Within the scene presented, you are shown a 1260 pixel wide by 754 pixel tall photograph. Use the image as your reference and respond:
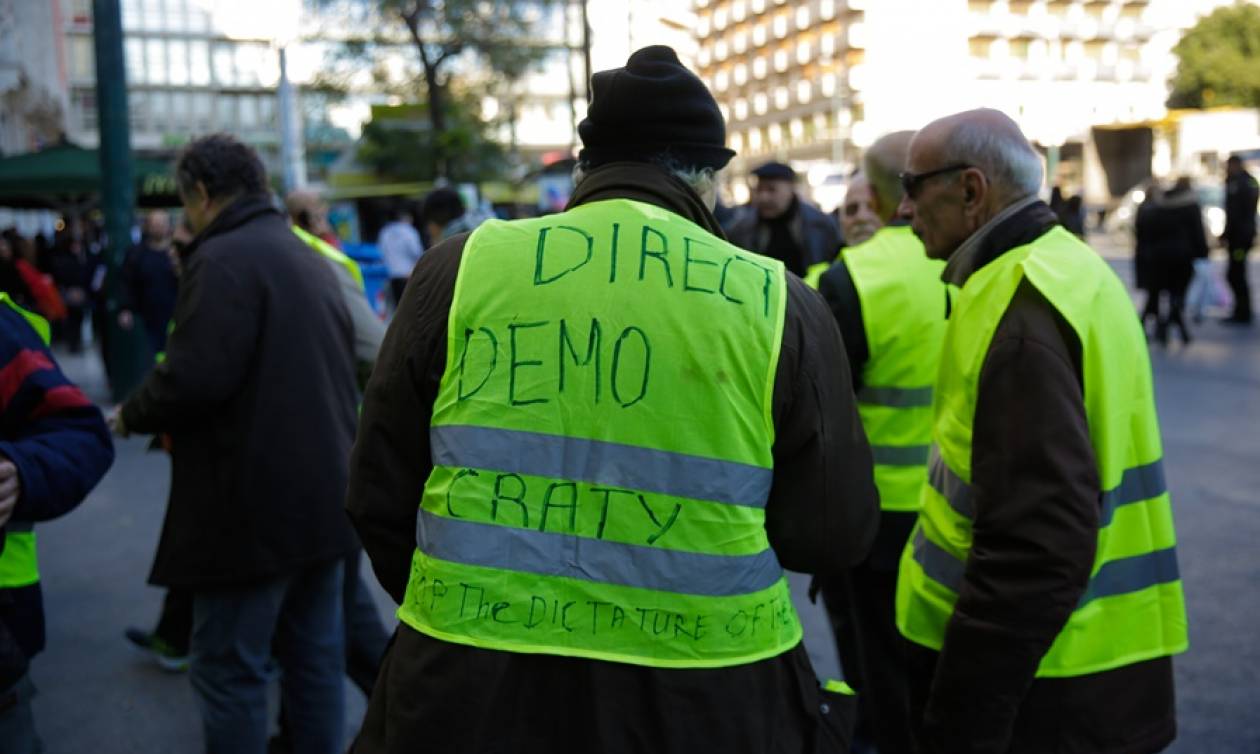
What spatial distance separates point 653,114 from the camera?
6.29 feet

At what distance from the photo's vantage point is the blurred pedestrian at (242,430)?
323cm

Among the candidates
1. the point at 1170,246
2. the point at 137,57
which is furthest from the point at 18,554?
the point at 137,57

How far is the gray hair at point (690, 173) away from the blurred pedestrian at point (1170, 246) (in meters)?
12.7

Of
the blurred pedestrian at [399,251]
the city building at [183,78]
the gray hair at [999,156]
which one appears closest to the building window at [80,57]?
the city building at [183,78]

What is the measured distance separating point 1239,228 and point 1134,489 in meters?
14.4

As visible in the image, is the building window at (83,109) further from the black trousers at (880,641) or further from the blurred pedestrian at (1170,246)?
the black trousers at (880,641)

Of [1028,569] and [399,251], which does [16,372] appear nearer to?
[1028,569]

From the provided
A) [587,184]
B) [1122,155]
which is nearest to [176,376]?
[587,184]

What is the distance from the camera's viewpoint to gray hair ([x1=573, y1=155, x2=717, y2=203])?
76.6 inches

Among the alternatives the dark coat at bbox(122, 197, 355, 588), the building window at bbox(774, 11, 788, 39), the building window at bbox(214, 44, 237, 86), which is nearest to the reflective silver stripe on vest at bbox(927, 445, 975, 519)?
the dark coat at bbox(122, 197, 355, 588)

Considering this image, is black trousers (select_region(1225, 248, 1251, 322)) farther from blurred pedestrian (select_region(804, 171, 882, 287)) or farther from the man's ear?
the man's ear

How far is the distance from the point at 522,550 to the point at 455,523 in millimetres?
105

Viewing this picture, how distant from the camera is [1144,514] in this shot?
7.72 feet

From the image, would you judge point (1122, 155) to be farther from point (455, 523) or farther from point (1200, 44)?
point (455, 523)
